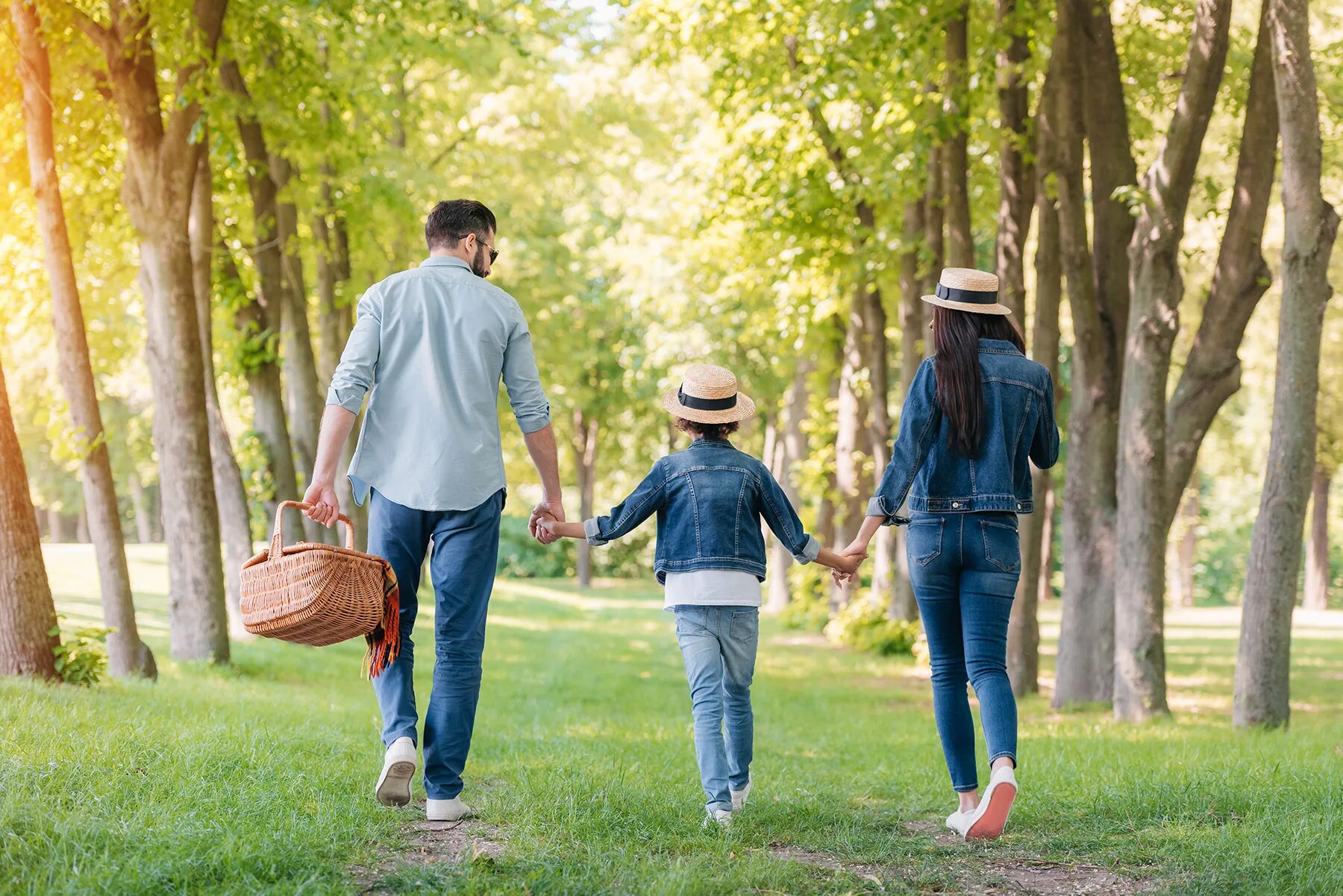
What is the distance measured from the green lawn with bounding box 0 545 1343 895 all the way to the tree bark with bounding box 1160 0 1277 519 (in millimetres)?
2747

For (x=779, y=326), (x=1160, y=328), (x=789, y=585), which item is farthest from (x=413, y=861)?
(x=789, y=585)

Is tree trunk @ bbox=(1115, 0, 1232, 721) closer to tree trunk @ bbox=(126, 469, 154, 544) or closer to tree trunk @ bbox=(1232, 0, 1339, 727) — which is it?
tree trunk @ bbox=(1232, 0, 1339, 727)

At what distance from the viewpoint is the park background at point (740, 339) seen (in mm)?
5039

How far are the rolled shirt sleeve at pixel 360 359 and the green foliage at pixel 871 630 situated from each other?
45.2 feet

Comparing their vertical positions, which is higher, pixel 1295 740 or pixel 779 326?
pixel 779 326

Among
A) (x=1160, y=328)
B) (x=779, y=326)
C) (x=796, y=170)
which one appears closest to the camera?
(x=1160, y=328)

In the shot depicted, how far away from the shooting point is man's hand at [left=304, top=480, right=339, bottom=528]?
4.84 metres

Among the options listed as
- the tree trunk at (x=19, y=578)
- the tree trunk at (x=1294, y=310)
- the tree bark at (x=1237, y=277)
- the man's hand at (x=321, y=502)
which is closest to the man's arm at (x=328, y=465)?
the man's hand at (x=321, y=502)

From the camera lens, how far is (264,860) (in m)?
4.21

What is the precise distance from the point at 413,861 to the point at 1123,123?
10281 mm

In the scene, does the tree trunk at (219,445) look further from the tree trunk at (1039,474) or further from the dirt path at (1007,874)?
the dirt path at (1007,874)

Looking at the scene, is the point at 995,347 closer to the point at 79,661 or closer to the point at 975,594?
the point at 975,594

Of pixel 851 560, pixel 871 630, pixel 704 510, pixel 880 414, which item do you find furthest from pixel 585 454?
pixel 704 510

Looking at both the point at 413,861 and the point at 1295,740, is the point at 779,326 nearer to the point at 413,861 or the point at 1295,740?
the point at 1295,740
